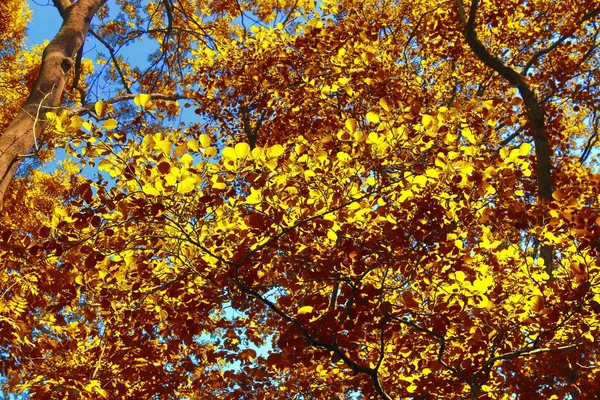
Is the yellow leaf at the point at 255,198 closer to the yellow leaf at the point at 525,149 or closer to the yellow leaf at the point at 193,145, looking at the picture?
the yellow leaf at the point at 193,145

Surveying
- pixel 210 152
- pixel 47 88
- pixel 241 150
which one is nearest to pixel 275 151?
pixel 241 150

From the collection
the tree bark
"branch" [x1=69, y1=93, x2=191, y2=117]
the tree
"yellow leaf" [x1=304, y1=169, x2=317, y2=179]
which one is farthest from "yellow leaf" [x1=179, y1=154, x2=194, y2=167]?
the tree bark

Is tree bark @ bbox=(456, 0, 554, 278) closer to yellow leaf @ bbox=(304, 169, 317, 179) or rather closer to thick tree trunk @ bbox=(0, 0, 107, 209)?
yellow leaf @ bbox=(304, 169, 317, 179)

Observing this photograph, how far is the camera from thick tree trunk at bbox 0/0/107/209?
3693 mm

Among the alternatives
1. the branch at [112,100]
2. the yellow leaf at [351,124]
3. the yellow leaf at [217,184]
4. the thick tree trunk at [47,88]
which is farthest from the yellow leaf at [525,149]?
the branch at [112,100]

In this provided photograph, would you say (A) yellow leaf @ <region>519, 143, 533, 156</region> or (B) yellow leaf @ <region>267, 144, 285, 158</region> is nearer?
(B) yellow leaf @ <region>267, 144, 285, 158</region>

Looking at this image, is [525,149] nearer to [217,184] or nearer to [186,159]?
[217,184]

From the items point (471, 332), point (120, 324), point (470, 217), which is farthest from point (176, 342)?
point (470, 217)

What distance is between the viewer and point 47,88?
411 centimetres

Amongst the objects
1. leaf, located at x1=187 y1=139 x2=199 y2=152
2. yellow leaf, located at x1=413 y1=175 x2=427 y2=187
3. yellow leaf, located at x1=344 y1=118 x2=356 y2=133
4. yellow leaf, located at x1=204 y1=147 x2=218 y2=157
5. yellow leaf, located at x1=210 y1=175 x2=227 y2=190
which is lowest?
yellow leaf, located at x1=210 y1=175 x2=227 y2=190

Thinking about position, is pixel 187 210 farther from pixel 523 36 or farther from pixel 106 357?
pixel 523 36

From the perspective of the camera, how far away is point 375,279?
14.6ft

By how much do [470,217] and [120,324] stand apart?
3.73 m

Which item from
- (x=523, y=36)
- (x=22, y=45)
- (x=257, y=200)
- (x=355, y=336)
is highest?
(x=22, y=45)
